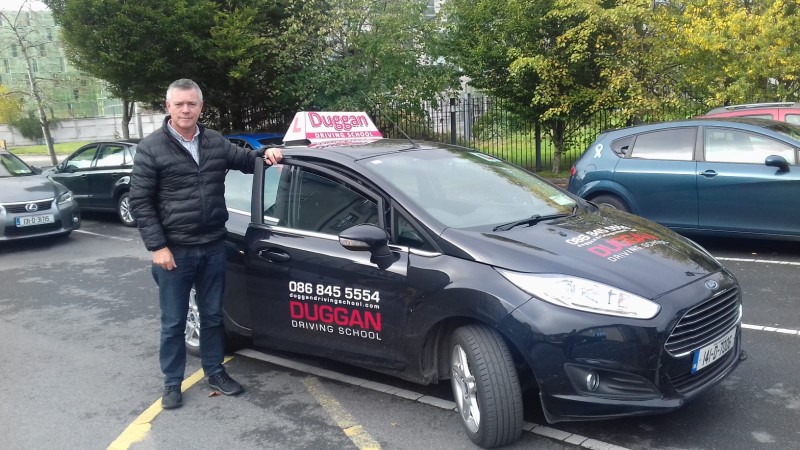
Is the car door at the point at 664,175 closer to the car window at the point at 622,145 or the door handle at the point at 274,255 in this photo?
the car window at the point at 622,145

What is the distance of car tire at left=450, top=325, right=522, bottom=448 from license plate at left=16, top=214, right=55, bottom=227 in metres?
8.56

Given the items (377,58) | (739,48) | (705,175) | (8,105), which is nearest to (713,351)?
(705,175)

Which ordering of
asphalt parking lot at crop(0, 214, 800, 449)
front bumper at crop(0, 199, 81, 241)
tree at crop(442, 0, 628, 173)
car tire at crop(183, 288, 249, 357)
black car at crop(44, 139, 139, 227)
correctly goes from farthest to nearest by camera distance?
tree at crop(442, 0, 628, 173)
black car at crop(44, 139, 139, 227)
front bumper at crop(0, 199, 81, 241)
car tire at crop(183, 288, 249, 357)
asphalt parking lot at crop(0, 214, 800, 449)

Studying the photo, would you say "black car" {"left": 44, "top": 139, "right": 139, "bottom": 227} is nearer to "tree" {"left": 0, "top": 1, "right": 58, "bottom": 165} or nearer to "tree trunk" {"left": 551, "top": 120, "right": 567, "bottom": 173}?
→ "tree trunk" {"left": 551, "top": 120, "right": 567, "bottom": 173}

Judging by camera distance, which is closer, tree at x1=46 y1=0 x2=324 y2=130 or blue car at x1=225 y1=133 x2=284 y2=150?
blue car at x1=225 y1=133 x2=284 y2=150

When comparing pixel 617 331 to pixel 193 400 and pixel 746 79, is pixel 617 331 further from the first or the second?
pixel 746 79

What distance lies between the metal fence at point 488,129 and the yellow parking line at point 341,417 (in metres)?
11.7

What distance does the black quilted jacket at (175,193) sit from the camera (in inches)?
171

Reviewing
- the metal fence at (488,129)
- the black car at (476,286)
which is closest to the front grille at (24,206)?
the black car at (476,286)

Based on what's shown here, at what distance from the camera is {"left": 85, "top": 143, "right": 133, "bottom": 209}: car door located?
1246 centimetres

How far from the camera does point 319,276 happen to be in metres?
4.45

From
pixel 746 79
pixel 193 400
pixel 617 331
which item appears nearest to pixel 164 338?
pixel 193 400

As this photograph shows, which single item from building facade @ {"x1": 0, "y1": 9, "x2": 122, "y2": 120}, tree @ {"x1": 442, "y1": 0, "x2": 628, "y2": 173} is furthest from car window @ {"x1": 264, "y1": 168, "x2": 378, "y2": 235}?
building facade @ {"x1": 0, "y1": 9, "x2": 122, "y2": 120}

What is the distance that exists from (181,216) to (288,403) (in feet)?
4.38
